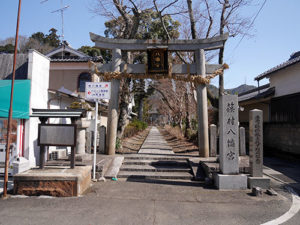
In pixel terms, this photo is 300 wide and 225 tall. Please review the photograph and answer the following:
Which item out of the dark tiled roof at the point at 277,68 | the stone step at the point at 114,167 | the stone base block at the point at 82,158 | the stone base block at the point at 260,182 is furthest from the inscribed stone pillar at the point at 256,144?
the dark tiled roof at the point at 277,68

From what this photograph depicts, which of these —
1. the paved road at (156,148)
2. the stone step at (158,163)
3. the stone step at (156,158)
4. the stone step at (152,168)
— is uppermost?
the paved road at (156,148)

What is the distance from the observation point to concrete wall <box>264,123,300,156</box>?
1243 centimetres

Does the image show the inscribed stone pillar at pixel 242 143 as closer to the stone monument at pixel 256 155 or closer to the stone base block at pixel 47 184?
the stone monument at pixel 256 155

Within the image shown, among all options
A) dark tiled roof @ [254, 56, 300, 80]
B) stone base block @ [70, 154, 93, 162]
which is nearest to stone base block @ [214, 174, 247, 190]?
stone base block @ [70, 154, 93, 162]

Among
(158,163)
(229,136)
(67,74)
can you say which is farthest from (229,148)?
(67,74)

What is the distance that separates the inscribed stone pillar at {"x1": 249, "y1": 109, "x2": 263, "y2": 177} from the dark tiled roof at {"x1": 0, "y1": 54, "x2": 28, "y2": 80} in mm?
9268

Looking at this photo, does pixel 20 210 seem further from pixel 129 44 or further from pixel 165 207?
pixel 129 44

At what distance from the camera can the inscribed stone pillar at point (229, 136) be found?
22.6 ft

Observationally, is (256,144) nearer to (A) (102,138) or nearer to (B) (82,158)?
(B) (82,158)

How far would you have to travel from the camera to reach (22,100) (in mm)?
8203

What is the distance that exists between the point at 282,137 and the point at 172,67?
9031 mm

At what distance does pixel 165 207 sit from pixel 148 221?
850 mm

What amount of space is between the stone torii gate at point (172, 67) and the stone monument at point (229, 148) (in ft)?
9.91

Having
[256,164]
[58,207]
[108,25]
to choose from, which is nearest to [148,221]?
[58,207]
